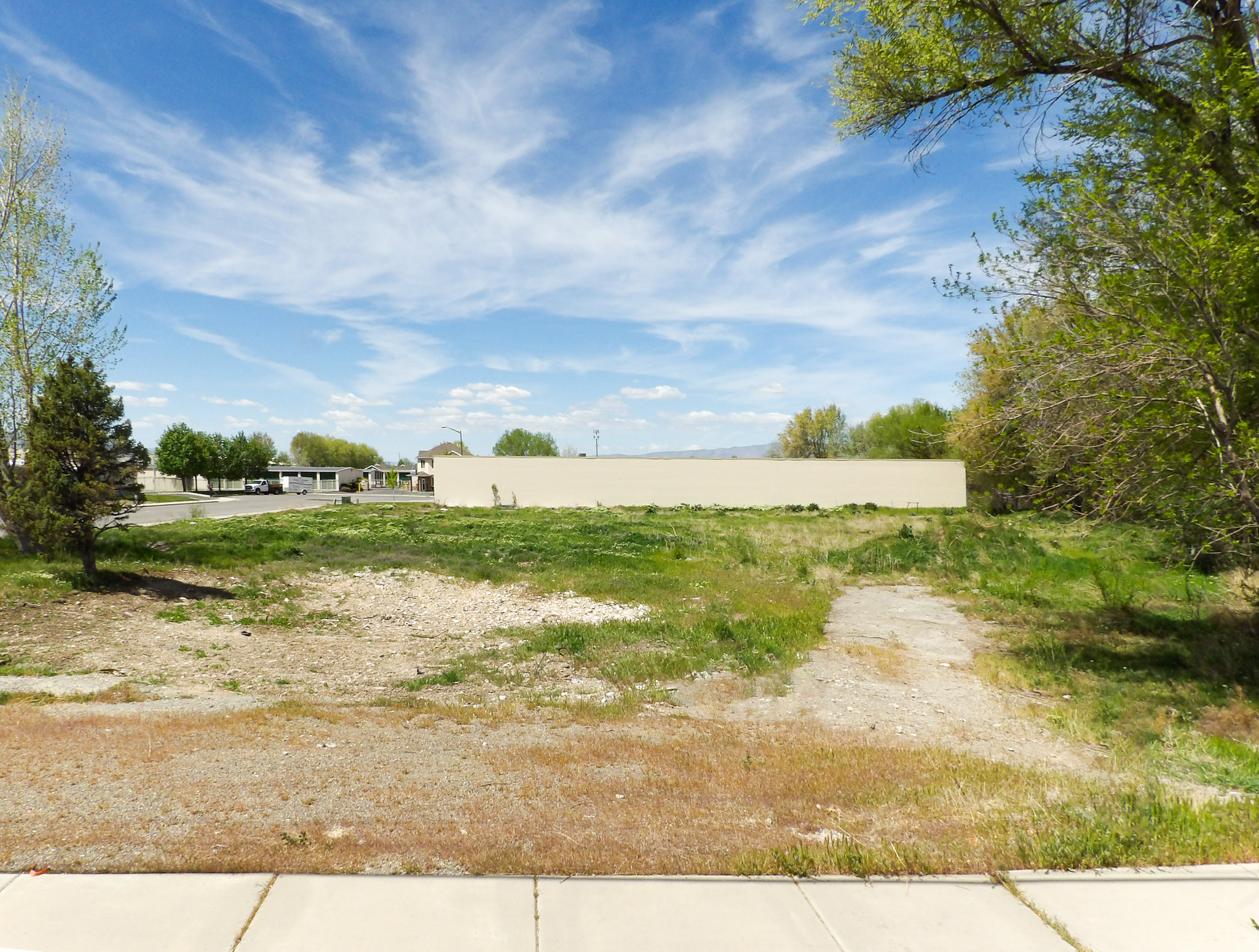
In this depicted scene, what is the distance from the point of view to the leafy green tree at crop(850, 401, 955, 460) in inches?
2307

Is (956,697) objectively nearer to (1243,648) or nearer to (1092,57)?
(1243,648)

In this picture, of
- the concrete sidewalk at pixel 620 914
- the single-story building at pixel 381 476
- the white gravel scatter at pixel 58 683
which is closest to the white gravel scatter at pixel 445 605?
the white gravel scatter at pixel 58 683

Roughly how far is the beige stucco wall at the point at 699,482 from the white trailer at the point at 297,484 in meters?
48.9

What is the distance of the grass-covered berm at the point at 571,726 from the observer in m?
4.06

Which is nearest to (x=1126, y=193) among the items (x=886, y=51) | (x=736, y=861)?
(x=886, y=51)

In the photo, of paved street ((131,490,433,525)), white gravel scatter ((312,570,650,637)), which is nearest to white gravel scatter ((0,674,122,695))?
white gravel scatter ((312,570,650,637))

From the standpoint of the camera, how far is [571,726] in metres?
7.12

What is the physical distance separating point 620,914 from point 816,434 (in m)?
97.5

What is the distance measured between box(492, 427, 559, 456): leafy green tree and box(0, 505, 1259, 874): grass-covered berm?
102m

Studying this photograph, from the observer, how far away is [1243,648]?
10266 mm

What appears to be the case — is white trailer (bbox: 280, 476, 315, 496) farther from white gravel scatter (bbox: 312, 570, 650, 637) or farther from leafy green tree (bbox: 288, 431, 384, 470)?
white gravel scatter (bbox: 312, 570, 650, 637)

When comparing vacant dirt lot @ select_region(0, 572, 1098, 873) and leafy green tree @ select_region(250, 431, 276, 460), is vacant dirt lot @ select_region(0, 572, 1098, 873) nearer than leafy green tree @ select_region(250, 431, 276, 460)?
Yes

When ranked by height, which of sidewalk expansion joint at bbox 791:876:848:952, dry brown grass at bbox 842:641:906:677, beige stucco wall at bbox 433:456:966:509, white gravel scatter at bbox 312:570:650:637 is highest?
beige stucco wall at bbox 433:456:966:509

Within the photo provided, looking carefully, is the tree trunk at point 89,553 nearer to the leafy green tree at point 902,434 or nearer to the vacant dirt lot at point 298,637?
the vacant dirt lot at point 298,637
